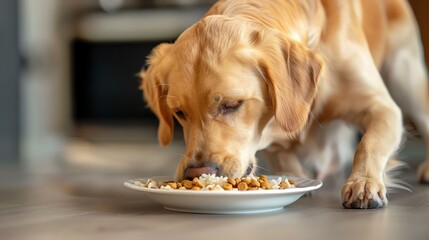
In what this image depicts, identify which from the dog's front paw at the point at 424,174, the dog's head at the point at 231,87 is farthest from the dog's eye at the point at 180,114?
the dog's front paw at the point at 424,174

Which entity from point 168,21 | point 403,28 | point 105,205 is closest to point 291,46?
point 105,205

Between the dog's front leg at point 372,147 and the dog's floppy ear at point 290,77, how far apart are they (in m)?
0.20

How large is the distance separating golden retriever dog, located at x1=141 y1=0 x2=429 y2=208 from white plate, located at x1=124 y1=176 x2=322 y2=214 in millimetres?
103

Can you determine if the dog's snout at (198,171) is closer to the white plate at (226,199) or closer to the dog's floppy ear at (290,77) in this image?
the white plate at (226,199)

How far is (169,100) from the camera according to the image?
6.41 ft

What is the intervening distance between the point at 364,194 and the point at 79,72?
4.41 m

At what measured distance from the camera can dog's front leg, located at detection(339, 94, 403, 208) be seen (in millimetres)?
1849

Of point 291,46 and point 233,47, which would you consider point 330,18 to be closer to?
point 291,46

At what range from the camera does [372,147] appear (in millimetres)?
2055

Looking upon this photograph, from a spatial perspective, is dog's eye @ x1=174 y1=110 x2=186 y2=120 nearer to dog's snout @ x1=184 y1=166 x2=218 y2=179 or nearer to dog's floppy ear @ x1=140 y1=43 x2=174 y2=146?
dog's floppy ear @ x1=140 y1=43 x2=174 y2=146

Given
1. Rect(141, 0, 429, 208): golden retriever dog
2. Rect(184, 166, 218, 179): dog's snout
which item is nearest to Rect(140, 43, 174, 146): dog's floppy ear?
Rect(141, 0, 429, 208): golden retriever dog

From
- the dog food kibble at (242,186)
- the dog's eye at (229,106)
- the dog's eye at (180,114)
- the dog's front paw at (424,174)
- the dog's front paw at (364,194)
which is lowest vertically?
the dog's front paw at (424,174)

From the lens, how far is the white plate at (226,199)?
162 cm

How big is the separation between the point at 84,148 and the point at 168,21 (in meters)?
1.12
